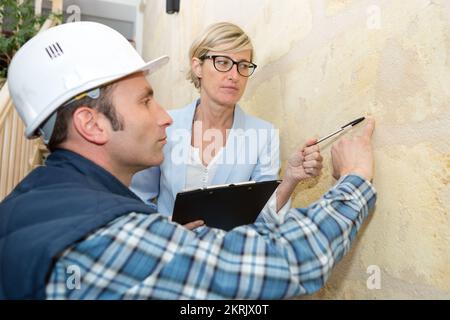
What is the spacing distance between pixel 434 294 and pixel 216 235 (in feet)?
1.43

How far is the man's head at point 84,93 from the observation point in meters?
0.82

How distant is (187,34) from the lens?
8.26 ft

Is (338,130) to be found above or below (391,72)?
below

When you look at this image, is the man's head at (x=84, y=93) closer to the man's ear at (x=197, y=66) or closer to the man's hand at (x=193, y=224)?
the man's hand at (x=193, y=224)

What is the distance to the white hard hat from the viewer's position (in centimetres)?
81

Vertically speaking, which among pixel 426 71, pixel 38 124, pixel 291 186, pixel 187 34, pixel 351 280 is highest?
pixel 187 34

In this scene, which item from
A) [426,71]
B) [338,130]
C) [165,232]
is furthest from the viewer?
[338,130]

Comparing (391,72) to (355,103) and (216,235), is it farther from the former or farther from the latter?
(216,235)

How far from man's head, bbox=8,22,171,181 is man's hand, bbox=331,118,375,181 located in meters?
0.45

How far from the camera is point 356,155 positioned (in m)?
0.87

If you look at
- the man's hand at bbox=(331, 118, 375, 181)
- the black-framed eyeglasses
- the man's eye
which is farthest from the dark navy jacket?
the black-framed eyeglasses

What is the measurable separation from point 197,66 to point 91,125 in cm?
58

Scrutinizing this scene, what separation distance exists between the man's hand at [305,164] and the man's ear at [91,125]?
19.8 inches
